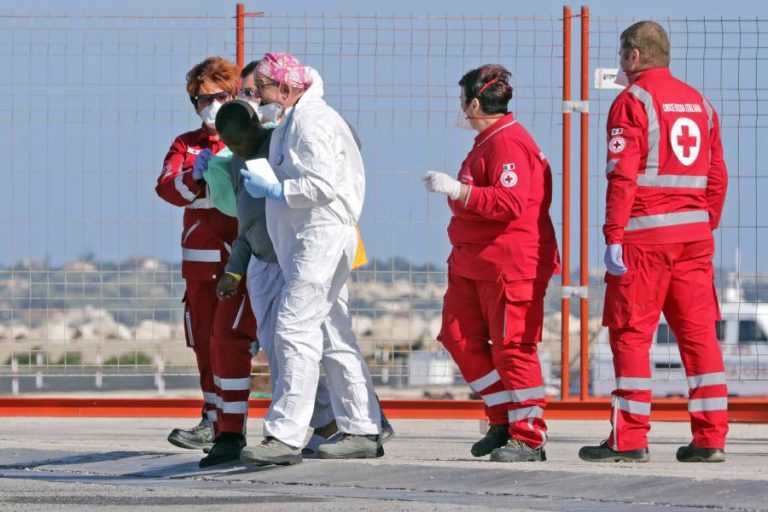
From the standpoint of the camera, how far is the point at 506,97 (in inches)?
323

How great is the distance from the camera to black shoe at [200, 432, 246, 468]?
8055 millimetres

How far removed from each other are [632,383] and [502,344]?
56 centimetres

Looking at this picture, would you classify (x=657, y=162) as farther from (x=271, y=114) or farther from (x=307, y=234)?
(x=271, y=114)

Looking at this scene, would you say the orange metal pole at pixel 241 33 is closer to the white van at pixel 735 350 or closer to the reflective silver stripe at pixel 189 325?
the reflective silver stripe at pixel 189 325

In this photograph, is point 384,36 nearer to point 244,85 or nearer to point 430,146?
point 430,146

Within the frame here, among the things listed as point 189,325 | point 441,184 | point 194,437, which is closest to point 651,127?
point 441,184

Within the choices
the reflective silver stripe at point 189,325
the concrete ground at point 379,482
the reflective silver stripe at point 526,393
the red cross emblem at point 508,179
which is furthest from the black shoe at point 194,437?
the red cross emblem at point 508,179

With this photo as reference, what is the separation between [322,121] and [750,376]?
453cm

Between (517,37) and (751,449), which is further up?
(517,37)

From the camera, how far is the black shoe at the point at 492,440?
26.9 feet

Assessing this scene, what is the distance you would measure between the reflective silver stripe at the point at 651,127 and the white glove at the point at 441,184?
784 millimetres

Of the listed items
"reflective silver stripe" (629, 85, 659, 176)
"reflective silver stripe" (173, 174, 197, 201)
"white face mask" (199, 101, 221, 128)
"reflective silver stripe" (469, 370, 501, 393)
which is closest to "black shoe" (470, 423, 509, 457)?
"reflective silver stripe" (469, 370, 501, 393)

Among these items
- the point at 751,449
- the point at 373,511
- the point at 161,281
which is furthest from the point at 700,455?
the point at 161,281

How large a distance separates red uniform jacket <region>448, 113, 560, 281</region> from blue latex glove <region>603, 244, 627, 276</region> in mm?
380
